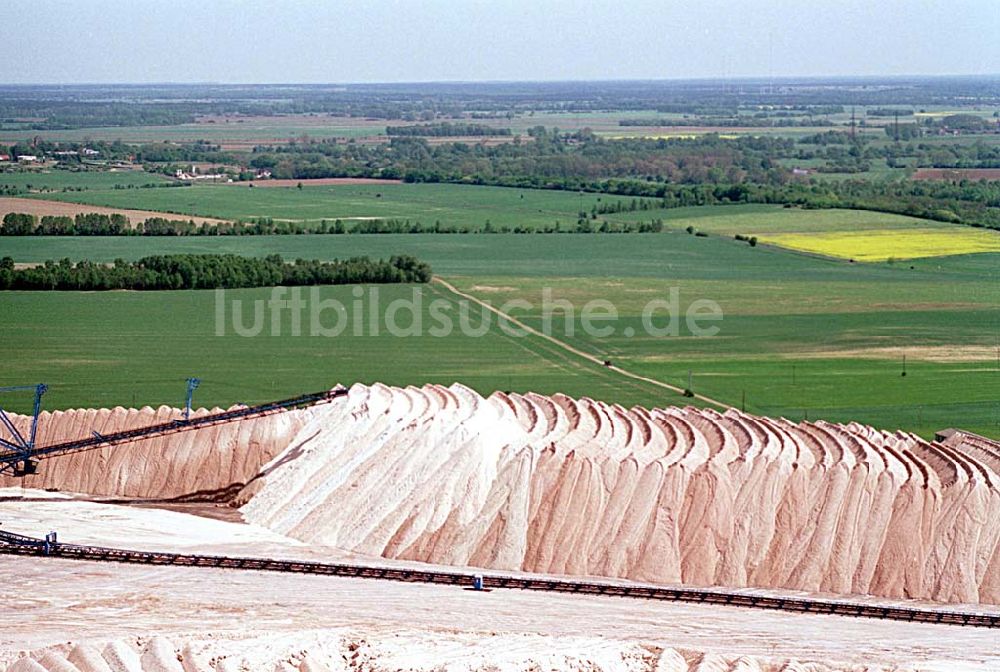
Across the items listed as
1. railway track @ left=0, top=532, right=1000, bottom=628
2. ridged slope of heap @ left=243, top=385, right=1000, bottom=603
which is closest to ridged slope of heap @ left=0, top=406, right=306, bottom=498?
ridged slope of heap @ left=243, top=385, right=1000, bottom=603

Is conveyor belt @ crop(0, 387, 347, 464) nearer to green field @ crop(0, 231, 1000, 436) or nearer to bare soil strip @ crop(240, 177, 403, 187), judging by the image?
green field @ crop(0, 231, 1000, 436)

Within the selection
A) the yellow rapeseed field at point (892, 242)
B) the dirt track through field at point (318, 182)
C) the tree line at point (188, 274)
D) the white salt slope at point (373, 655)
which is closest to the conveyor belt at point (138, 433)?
the white salt slope at point (373, 655)

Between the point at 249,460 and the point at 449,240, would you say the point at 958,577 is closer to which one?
the point at 249,460

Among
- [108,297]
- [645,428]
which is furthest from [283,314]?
[645,428]

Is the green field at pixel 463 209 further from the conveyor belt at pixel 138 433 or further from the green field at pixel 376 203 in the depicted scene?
the conveyor belt at pixel 138 433

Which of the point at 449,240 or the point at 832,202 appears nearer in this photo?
the point at 449,240
